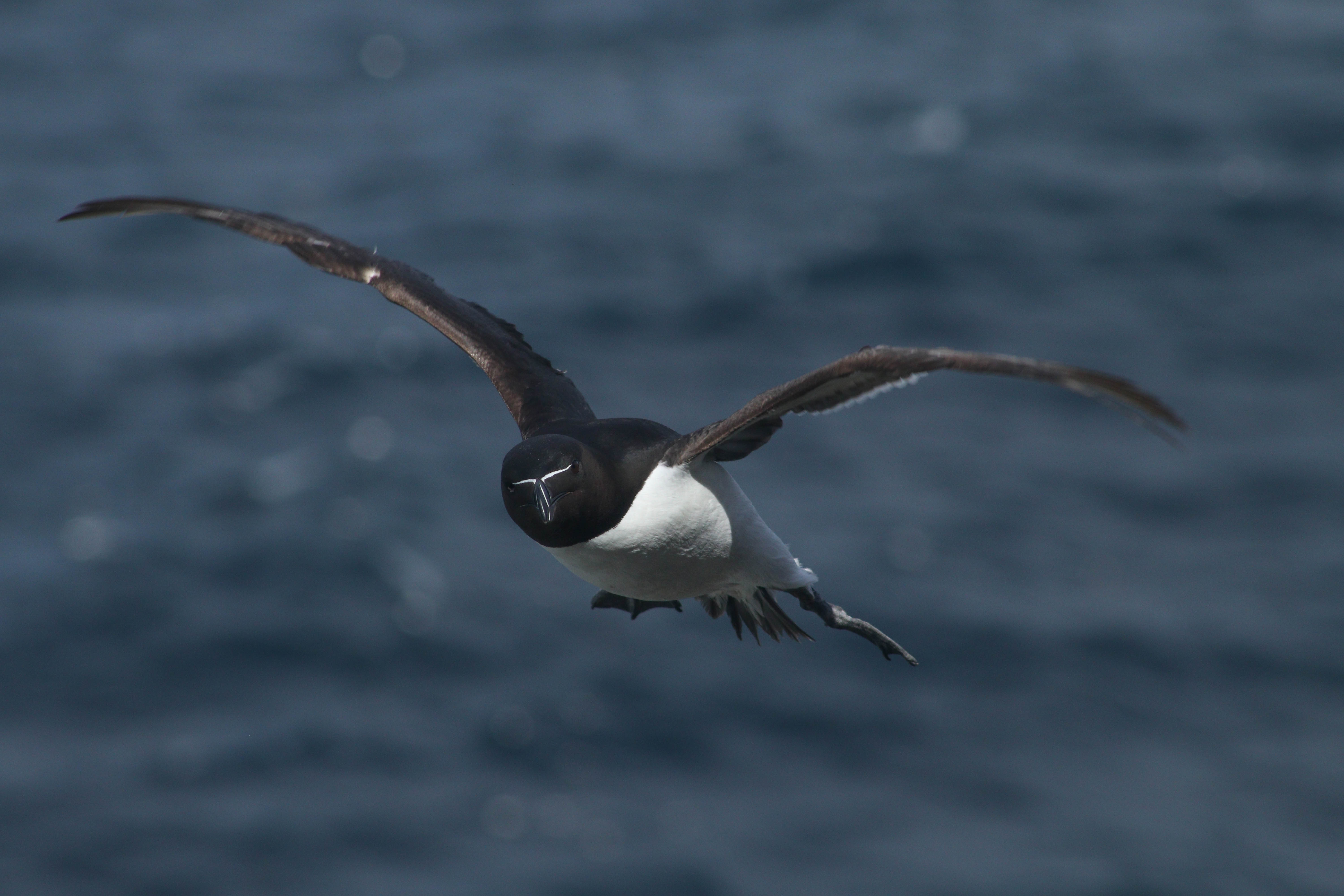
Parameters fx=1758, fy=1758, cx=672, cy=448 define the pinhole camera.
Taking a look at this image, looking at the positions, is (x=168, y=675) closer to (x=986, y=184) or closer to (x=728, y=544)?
(x=986, y=184)

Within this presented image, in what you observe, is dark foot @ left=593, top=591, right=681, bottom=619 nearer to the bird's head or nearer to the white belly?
the white belly

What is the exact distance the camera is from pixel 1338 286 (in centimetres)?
5912

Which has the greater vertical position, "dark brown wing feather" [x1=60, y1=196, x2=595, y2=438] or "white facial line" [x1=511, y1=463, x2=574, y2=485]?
"dark brown wing feather" [x1=60, y1=196, x2=595, y2=438]

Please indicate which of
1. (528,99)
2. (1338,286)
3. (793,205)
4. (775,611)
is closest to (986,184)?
(793,205)

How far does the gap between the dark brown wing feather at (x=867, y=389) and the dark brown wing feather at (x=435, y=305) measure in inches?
56.8

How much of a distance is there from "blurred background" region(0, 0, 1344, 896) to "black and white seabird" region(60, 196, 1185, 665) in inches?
1230

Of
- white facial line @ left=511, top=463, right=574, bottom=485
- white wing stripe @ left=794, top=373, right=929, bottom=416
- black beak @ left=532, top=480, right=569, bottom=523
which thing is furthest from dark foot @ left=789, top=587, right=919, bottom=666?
black beak @ left=532, top=480, right=569, bottom=523

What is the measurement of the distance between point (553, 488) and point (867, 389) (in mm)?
2274

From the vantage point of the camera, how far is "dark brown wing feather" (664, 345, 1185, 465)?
934cm

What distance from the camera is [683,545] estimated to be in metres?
13.5

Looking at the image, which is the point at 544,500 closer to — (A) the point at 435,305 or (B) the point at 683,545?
(B) the point at 683,545

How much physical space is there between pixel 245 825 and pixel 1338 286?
3913cm

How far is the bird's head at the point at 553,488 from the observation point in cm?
1209

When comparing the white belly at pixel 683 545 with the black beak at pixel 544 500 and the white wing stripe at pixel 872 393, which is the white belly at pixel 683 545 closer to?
the black beak at pixel 544 500
